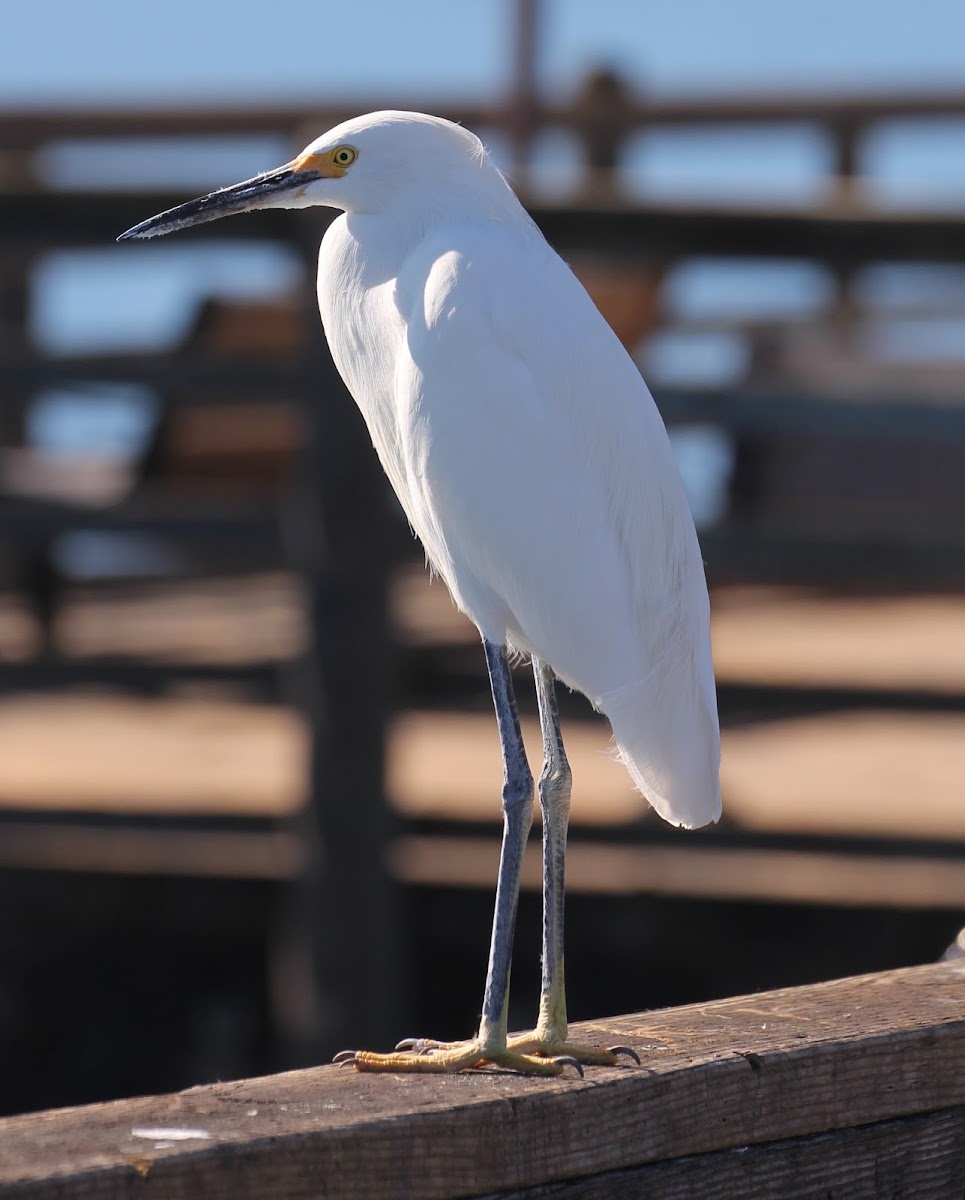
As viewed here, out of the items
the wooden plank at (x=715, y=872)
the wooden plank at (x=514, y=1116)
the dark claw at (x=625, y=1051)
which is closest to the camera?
the wooden plank at (x=514, y=1116)

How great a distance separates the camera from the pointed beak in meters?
1.61

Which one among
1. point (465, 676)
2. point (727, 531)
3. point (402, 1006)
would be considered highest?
point (727, 531)

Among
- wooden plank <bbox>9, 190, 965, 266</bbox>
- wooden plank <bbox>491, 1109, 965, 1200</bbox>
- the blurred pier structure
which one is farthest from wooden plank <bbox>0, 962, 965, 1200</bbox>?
wooden plank <bbox>9, 190, 965, 266</bbox>

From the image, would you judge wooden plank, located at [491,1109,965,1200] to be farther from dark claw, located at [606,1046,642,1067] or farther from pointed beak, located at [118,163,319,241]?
pointed beak, located at [118,163,319,241]

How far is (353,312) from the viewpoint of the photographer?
1.66 m

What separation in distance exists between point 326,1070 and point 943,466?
547 centimetres

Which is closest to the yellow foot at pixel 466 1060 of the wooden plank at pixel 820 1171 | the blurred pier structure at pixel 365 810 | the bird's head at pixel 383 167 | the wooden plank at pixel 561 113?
the wooden plank at pixel 820 1171

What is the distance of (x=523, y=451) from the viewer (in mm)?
1581

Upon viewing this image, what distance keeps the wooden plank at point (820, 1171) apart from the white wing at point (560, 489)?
384 millimetres

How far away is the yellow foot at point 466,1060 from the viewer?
137cm

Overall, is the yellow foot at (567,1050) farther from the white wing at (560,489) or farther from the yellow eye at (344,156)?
the yellow eye at (344,156)

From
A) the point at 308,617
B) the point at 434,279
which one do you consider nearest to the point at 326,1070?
the point at 434,279

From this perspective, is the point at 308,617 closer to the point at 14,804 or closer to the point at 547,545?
the point at 14,804

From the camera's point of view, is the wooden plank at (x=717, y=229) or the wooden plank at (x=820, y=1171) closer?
the wooden plank at (x=820, y=1171)
